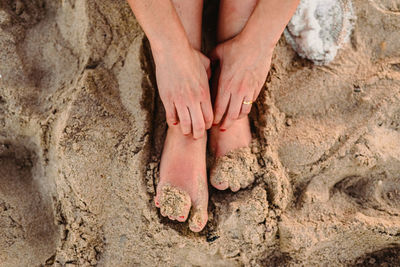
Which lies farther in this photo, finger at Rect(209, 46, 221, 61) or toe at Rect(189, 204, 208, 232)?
finger at Rect(209, 46, 221, 61)

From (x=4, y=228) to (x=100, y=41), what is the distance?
0.82 metres

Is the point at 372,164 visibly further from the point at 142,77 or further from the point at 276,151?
the point at 142,77

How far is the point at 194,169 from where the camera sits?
53.3 inches

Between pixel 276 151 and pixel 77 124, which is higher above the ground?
pixel 77 124

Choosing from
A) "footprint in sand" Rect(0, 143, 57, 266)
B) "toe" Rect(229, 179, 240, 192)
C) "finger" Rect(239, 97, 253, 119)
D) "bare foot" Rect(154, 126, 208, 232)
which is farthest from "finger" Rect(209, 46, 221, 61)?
"footprint in sand" Rect(0, 143, 57, 266)

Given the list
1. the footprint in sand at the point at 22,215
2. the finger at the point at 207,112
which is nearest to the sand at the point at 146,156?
the footprint in sand at the point at 22,215

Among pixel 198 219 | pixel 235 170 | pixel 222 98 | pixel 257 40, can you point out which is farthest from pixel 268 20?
pixel 198 219

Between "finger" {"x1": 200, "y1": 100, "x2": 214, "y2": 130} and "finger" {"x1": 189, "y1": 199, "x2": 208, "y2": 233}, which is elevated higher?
"finger" {"x1": 200, "y1": 100, "x2": 214, "y2": 130}

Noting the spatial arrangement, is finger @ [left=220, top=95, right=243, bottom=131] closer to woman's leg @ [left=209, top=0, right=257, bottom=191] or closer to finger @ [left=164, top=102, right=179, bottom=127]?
woman's leg @ [left=209, top=0, right=257, bottom=191]

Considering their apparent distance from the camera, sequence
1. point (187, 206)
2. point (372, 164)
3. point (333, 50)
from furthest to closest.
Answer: point (333, 50) → point (372, 164) → point (187, 206)

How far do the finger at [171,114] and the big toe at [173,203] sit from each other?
0.81 ft

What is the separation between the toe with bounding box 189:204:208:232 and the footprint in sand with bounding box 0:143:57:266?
55cm

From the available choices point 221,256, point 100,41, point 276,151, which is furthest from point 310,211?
point 100,41

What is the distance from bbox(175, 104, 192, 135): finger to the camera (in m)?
1.28
